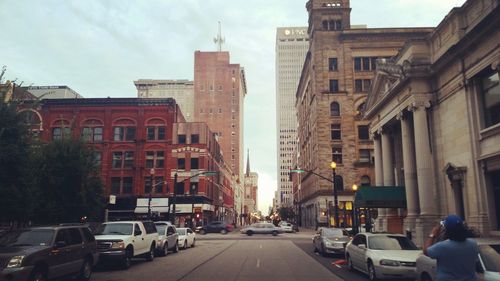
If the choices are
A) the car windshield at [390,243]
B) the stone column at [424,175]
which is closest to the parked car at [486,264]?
the car windshield at [390,243]

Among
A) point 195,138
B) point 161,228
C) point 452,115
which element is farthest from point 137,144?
point 452,115

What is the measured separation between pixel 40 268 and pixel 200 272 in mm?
5701

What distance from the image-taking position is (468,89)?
23.4 metres

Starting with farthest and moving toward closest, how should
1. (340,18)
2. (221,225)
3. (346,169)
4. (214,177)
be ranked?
(214,177) < (340,18) < (346,169) < (221,225)

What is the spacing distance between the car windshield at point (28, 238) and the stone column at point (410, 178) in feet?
74.9

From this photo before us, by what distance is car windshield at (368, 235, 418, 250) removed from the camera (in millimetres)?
13977

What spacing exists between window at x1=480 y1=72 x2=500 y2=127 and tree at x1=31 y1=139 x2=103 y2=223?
21.8m

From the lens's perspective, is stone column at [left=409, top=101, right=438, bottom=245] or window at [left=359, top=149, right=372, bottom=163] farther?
window at [left=359, top=149, right=372, bottom=163]

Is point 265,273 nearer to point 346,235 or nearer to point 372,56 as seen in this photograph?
point 346,235

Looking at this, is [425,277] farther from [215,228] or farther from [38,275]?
[215,228]

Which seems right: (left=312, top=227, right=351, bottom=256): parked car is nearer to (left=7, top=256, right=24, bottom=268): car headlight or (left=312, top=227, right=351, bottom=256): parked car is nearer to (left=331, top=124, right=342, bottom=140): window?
(left=7, top=256, right=24, bottom=268): car headlight

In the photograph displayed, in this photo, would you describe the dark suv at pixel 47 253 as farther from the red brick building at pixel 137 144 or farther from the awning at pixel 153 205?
the red brick building at pixel 137 144

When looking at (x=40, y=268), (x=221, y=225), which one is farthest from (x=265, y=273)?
(x=221, y=225)

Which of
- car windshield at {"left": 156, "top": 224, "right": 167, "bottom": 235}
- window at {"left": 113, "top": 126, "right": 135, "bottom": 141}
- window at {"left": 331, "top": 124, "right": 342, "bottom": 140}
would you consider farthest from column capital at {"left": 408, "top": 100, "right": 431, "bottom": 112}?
window at {"left": 113, "top": 126, "right": 135, "bottom": 141}
